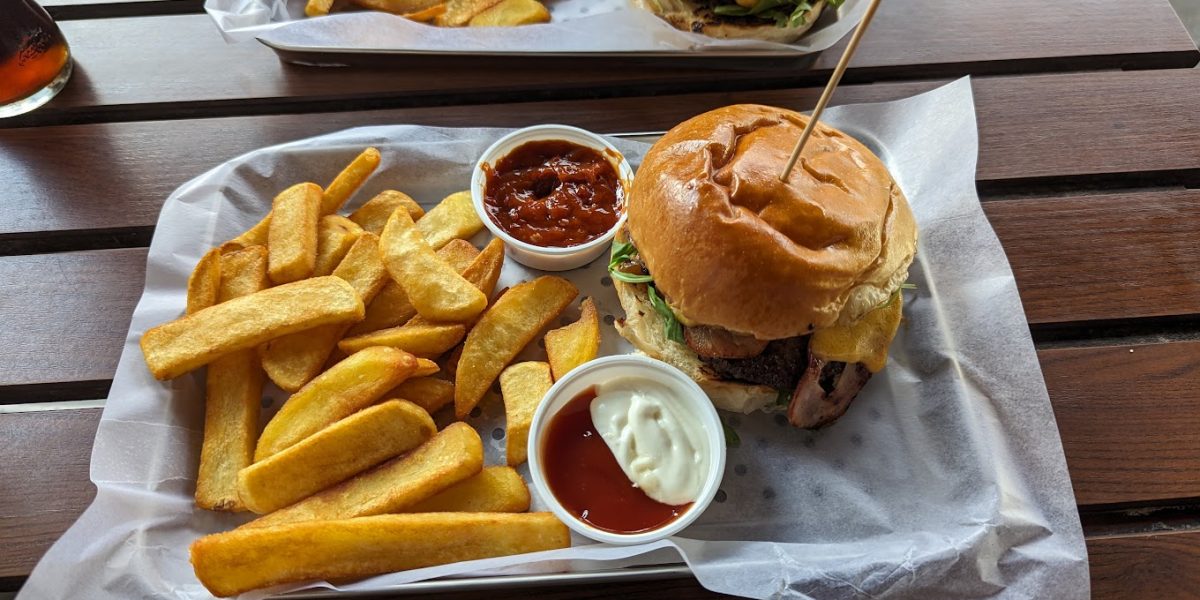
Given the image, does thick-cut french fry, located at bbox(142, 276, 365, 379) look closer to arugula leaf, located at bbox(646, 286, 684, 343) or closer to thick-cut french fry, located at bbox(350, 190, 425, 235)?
thick-cut french fry, located at bbox(350, 190, 425, 235)

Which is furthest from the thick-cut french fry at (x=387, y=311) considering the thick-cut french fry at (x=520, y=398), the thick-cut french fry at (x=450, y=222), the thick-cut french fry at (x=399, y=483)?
the thick-cut french fry at (x=399, y=483)

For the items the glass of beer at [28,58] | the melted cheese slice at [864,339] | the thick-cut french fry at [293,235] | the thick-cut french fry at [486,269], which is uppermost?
the glass of beer at [28,58]

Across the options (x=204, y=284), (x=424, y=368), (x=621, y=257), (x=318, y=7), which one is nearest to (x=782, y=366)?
(x=621, y=257)

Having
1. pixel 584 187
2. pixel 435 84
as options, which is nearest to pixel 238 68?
pixel 435 84

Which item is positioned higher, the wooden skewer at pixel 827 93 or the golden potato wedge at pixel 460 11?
the wooden skewer at pixel 827 93

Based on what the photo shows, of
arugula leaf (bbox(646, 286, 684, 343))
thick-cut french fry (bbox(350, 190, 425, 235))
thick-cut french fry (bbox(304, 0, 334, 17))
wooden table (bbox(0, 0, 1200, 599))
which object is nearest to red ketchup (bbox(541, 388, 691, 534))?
wooden table (bbox(0, 0, 1200, 599))

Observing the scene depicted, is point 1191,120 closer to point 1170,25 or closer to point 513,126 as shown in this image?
point 1170,25

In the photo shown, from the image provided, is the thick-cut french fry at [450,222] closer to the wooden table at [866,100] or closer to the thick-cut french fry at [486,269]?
the thick-cut french fry at [486,269]
